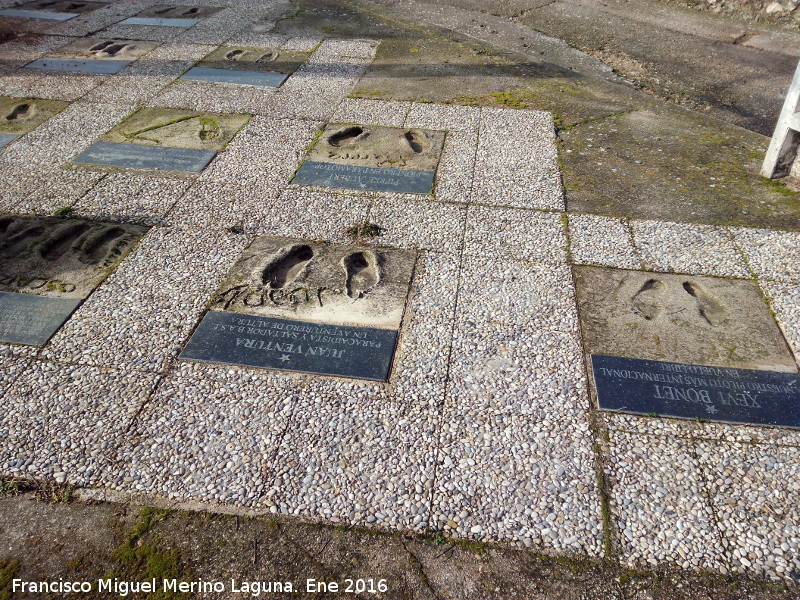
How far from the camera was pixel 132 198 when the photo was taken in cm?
546

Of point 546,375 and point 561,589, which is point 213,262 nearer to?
point 546,375

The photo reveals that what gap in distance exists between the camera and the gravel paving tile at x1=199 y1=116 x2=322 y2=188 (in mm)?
5840

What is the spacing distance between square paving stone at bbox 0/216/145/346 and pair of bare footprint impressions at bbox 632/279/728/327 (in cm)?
391

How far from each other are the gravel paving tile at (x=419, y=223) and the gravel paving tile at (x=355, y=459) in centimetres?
163

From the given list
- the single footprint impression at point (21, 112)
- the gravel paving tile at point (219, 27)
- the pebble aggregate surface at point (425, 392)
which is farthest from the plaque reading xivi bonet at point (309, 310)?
the gravel paving tile at point (219, 27)

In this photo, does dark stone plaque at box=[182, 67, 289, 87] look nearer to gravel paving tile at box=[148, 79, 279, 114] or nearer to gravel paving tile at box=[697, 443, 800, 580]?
gravel paving tile at box=[148, 79, 279, 114]

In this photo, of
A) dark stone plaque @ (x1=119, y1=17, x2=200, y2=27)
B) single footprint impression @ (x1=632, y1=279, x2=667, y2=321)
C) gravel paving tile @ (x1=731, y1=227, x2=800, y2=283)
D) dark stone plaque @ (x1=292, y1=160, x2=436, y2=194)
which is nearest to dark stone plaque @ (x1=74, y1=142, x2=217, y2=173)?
dark stone plaque @ (x1=292, y1=160, x2=436, y2=194)

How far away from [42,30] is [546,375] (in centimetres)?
966

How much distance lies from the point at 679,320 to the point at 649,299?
0.91ft

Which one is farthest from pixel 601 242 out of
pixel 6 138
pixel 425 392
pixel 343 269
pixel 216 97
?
pixel 6 138

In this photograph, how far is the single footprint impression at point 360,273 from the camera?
14.5 feet

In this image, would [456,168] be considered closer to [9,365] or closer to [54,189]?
[54,189]

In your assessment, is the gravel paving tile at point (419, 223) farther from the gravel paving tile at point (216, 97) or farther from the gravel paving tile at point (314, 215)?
the gravel paving tile at point (216, 97)

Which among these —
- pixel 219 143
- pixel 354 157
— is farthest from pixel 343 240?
pixel 219 143
